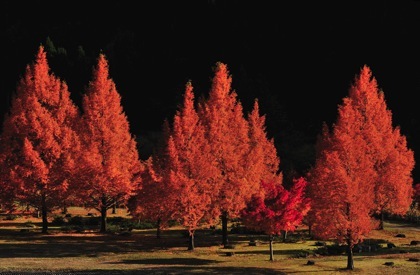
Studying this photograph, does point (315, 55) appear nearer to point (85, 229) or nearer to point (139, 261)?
point (85, 229)

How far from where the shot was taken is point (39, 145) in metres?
43.6

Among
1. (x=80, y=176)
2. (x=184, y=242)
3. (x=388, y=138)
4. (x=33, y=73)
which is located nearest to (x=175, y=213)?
(x=184, y=242)

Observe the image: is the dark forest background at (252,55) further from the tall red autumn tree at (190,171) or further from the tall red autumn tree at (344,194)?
the tall red autumn tree at (344,194)

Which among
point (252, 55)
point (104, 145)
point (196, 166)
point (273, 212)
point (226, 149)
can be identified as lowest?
point (273, 212)

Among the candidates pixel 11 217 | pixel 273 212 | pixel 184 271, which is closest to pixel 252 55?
pixel 11 217

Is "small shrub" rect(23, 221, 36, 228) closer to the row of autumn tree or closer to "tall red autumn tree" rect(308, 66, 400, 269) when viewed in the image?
the row of autumn tree

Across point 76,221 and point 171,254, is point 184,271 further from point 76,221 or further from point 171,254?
point 76,221

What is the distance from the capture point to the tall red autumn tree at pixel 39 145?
138 ft

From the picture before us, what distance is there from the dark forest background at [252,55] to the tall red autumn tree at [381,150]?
3815 centimetres

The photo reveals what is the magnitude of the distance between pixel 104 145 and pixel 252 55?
84.7 meters

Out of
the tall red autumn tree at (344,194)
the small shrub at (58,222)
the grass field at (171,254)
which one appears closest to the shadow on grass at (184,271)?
the grass field at (171,254)

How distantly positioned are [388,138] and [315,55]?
73.1 meters

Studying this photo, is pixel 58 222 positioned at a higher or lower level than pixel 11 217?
lower

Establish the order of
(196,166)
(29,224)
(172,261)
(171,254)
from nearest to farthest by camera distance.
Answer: (172,261)
(171,254)
(196,166)
(29,224)
